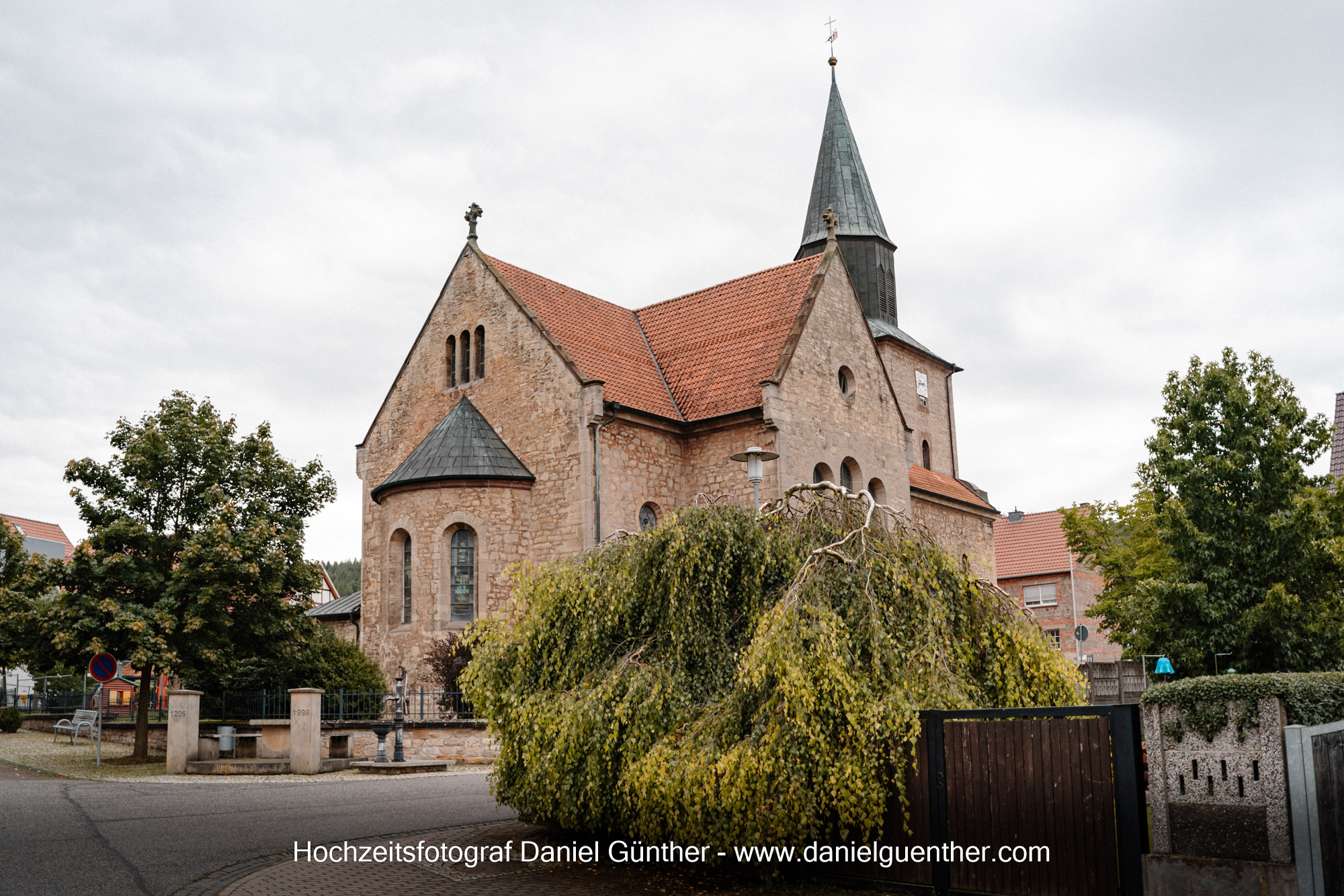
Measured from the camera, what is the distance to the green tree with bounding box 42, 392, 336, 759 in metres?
20.6

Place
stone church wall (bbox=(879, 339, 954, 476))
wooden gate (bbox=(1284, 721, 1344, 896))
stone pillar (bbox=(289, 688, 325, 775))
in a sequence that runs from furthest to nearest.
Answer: stone church wall (bbox=(879, 339, 954, 476))
stone pillar (bbox=(289, 688, 325, 775))
wooden gate (bbox=(1284, 721, 1344, 896))

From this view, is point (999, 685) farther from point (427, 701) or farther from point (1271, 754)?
point (427, 701)

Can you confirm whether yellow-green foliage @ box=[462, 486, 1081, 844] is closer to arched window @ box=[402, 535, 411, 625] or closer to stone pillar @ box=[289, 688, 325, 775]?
stone pillar @ box=[289, 688, 325, 775]

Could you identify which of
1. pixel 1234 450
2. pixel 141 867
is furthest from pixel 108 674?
pixel 1234 450

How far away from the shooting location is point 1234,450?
24.4m

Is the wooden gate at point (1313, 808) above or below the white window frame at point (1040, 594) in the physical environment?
below

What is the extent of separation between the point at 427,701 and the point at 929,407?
1046 inches

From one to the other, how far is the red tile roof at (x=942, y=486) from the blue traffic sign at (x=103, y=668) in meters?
21.0

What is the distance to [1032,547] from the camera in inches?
2251

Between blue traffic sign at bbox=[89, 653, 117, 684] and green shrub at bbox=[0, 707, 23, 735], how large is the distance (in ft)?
55.1

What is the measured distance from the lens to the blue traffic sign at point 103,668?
20.1 m

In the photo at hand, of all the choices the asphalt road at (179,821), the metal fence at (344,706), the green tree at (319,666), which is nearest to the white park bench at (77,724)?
the metal fence at (344,706)

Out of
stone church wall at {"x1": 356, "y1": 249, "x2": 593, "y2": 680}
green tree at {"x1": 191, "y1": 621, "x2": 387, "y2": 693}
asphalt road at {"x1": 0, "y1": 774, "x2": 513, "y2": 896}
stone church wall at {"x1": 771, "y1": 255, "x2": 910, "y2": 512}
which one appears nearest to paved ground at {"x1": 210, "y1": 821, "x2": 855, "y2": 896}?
asphalt road at {"x1": 0, "y1": 774, "x2": 513, "y2": 896}

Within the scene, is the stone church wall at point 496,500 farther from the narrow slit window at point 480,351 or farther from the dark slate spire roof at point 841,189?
the dark slate spire roof at point 841,189
